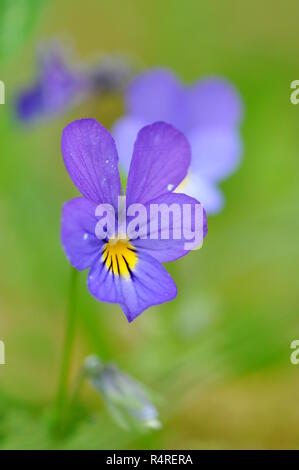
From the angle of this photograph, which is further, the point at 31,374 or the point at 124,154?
the point at 31,374

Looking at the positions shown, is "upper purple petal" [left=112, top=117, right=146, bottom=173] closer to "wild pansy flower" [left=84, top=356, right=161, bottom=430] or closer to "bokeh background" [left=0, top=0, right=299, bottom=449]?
"bokeh background" [left=0, top=0, right=299, bottom=449]

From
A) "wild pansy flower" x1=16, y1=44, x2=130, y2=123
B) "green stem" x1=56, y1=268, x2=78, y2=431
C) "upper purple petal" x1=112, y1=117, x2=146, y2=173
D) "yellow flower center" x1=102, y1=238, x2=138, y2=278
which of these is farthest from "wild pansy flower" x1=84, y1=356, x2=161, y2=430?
"wild pansy flower" x1=16, y1=44, x2=130, y2=123

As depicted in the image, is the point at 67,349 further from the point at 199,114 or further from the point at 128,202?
the point at 199,114

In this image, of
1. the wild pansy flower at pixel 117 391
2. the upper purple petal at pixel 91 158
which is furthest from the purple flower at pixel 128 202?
the wild pansy flower at pixel 117 391

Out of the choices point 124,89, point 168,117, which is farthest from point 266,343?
point 124,89

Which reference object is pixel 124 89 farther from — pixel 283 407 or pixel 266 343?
pixel 283 407

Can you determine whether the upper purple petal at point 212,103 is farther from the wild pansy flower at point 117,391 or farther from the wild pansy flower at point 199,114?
the wild pansy flower at point 117,391

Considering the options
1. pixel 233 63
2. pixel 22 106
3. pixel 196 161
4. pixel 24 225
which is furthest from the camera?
pixel 233 63
